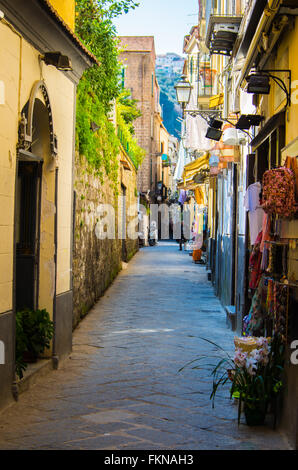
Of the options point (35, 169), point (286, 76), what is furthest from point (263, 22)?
point (35, 169)

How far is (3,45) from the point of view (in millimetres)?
5242

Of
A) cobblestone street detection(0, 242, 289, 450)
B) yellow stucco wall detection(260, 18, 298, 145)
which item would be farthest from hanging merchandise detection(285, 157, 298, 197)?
cobblestone street detection(0, 242, 289, 450)

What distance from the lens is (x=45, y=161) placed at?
7113 millimetres

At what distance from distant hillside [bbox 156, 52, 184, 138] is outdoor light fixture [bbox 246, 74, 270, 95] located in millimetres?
83608

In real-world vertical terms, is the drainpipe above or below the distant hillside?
below

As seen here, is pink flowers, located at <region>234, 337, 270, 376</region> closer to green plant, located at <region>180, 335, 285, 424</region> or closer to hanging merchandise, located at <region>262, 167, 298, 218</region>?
green plant, located at <region>180, 335, 285, 424</region>

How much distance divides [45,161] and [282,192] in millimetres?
3318

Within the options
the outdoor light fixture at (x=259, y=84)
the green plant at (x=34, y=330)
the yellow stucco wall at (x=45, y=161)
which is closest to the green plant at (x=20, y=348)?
the green plant at (x=34, y=330)

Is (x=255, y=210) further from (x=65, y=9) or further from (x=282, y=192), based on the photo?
(x=65, y=9)

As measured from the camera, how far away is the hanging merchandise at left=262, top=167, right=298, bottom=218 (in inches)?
185

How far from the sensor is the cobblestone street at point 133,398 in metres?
4.62

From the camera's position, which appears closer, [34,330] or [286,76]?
[286,76]

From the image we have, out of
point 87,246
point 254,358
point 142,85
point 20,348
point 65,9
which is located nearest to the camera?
point 254,358
